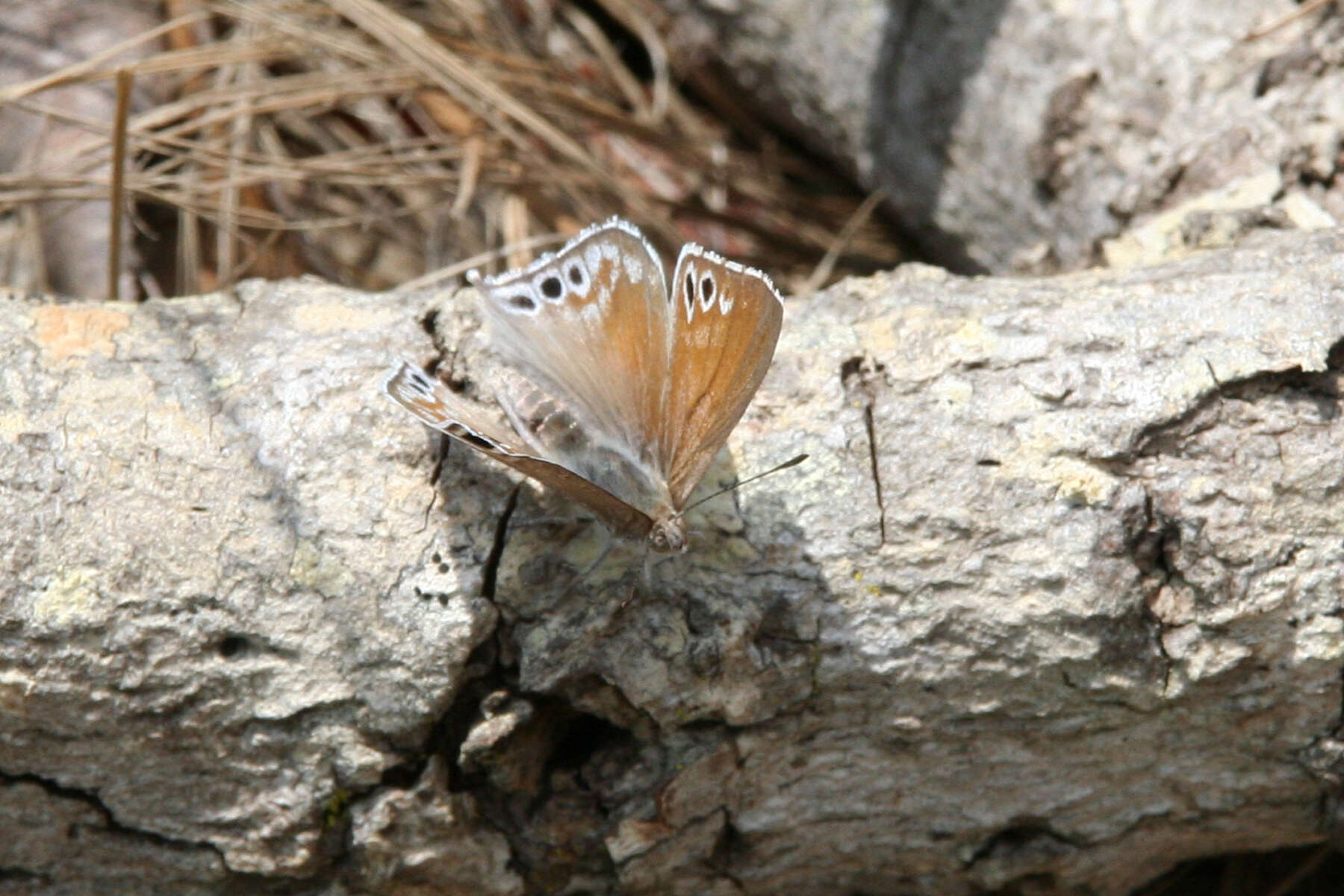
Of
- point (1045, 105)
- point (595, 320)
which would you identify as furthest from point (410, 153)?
point (1045, 105)

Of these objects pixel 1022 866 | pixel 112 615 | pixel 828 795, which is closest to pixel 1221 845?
pixel 1022 866

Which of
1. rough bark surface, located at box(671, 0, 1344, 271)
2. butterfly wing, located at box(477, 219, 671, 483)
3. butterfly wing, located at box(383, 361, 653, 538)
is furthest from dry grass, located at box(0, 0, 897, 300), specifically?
butterfly wing, located at box(383, 361, 653, 538)

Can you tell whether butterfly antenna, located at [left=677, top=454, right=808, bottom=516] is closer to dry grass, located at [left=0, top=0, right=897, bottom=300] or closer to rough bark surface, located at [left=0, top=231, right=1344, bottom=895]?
rough bark surface, located at [left=0, top=231, right=1344, bottom=895]

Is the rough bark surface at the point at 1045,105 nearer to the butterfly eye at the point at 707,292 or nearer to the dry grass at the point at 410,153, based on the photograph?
the dry grass at the point at 410,153

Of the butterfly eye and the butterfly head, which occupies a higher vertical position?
the butterfly eye

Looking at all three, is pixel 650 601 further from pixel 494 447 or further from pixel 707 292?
pixel 707 292

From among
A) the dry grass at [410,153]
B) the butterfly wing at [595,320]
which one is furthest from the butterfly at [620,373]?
the dry grass at [410,153]

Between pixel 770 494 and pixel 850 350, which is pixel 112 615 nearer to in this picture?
pixel 770 494
